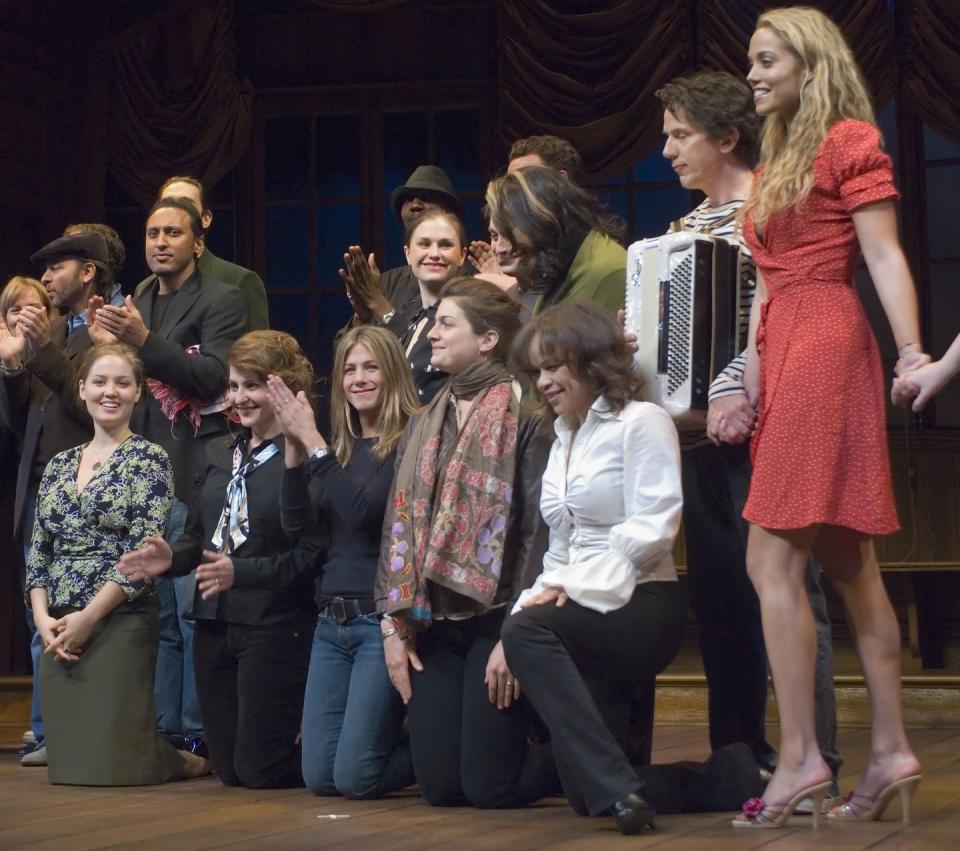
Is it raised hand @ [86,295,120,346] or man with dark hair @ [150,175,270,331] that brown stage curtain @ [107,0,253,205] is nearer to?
man with dark hair @ [150,175,270,331]

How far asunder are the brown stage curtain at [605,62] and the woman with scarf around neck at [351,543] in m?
4.13

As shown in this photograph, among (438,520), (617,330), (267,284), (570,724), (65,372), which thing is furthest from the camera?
(267,284)

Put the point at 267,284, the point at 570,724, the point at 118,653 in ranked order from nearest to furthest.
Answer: the point at 570,724 < the point at 118,653 < the point at 267,284

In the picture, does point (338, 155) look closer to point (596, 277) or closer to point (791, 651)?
point (596, 277)

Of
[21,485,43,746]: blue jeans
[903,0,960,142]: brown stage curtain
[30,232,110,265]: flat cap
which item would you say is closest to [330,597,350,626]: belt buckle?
[21,485,43,746]: blue jeans

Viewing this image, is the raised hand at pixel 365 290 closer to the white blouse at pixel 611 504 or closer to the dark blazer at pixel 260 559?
the dark blazer at pixel 260 559

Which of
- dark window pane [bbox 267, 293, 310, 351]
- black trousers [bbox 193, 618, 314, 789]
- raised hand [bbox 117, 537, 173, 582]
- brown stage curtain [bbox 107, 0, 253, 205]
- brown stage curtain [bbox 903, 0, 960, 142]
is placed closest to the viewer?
black trousers [bbox 193, 618, 314, 789]

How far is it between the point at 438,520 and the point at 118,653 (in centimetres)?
105

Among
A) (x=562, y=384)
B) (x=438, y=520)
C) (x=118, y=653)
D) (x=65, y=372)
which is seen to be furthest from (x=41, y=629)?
(x=562, y=384)

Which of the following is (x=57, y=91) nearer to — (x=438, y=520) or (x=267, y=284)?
(x=267, y=284)

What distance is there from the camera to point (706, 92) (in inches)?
126

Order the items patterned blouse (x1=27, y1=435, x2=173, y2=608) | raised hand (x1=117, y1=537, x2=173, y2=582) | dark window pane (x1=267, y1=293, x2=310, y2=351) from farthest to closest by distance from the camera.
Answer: dark window pane (x1=267, y1=293, x2=310, y2=351) < patterned blouse (x1=27, y1=435, x2=173, y2=608) < raised hand (x1=117, y1=537, x2=173, y2=582)

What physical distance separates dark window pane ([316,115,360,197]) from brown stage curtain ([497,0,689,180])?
3.04ft

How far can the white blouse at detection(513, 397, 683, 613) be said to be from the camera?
9.54 feet
